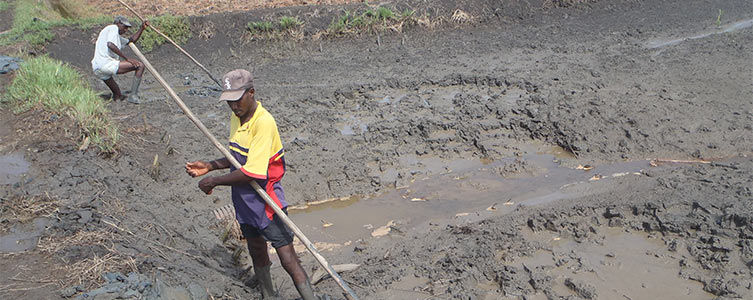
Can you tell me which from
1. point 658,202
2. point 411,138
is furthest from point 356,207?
point 658,202

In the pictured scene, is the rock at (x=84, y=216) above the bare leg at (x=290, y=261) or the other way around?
the other way around

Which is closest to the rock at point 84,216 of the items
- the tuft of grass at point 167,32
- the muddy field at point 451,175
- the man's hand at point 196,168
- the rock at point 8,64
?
the muddy field at point 451,175

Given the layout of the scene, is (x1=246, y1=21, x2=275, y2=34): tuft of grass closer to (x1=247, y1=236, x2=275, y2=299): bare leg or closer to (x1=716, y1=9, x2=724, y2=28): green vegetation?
(x1=247, y1=236, x2=275, y2=299): bare leg

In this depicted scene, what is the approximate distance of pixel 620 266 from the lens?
14.3 feet

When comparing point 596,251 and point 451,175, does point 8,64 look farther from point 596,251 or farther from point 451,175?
point 596,251

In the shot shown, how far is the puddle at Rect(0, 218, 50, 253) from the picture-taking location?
385 centimetres

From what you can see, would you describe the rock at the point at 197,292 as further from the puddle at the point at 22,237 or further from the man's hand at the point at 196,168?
the puddle at the point at 22,237

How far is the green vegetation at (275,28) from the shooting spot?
36.1 ft

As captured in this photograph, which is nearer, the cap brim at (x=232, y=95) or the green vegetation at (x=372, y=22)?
the cap brim at (x=232, y=95)

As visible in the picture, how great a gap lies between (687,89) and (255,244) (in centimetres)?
615

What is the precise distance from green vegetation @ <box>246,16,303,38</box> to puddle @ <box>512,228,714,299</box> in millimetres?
7441

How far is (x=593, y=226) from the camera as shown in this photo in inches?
191

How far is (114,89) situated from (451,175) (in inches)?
195

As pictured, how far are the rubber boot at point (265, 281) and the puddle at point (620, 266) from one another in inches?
72.0
